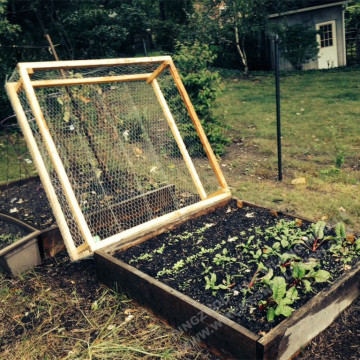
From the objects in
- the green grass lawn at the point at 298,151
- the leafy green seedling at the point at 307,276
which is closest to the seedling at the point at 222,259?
the leafy green seedling at the point at 307,276

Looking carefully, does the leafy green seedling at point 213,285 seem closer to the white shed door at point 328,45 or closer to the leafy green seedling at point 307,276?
the leafy green seedling at point 307,276

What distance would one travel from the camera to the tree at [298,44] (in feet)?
47.6

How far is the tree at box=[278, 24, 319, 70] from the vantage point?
14508 millimetres

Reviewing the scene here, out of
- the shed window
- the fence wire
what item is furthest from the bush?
the shed window

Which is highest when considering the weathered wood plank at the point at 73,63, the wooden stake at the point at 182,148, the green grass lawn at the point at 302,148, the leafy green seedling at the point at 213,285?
the weathered wood plank at the point at 73,63

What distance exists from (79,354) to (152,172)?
8.91 ft

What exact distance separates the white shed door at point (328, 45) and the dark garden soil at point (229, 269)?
13.0 meters

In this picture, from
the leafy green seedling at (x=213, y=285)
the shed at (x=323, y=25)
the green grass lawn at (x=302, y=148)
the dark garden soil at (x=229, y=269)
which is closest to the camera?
the dark garden soil at (x=229, y=269)

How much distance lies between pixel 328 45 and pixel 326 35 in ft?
1.25

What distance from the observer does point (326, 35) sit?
50.2 feet

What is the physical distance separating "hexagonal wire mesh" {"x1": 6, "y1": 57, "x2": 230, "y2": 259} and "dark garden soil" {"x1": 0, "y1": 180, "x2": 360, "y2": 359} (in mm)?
251

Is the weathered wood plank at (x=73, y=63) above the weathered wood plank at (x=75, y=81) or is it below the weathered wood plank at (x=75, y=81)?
above

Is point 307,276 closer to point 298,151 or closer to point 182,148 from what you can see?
point 182,148

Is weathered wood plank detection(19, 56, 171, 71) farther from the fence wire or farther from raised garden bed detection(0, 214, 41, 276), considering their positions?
raised garden bed detection(0, 214, 41, 276)
